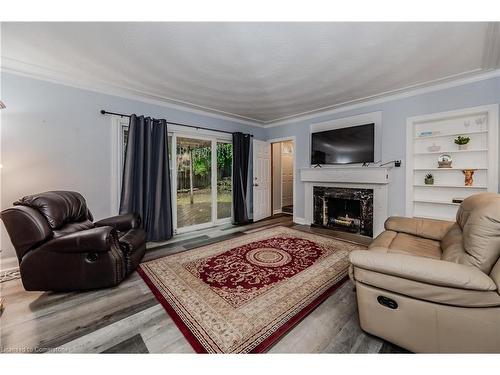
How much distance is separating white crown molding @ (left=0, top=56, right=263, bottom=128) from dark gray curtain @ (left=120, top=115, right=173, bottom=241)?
38cm

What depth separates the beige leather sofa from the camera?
107 cm

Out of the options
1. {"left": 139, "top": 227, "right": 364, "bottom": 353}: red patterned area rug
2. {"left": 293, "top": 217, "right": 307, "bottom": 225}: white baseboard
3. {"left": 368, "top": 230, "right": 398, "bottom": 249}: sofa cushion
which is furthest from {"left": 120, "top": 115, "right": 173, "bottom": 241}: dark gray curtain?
{"left": 368, "top": 230, "right": 398, "bottom": 249}: sofa cushion

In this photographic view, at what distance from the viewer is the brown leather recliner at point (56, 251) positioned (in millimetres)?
1866

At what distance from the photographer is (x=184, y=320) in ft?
5.24

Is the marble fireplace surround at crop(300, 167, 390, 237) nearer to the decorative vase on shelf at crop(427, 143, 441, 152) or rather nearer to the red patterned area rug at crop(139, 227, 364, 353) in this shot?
the decorative vase on shelf at crop(427, 143, 441, 152)

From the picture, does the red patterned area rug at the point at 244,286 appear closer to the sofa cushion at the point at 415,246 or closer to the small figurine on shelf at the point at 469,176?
the sofa cushion at the point at 415,246

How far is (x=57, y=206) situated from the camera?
2150 mm

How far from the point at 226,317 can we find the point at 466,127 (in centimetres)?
403

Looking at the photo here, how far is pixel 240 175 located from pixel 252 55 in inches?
107

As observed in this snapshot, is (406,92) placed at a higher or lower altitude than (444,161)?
higher

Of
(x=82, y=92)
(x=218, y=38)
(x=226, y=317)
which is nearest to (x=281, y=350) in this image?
(x=226, y=317)

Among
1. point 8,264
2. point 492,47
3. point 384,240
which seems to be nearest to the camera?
point 384,240

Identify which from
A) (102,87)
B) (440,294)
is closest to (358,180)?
(440,294)

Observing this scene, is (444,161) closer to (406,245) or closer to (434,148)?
(434,148)
